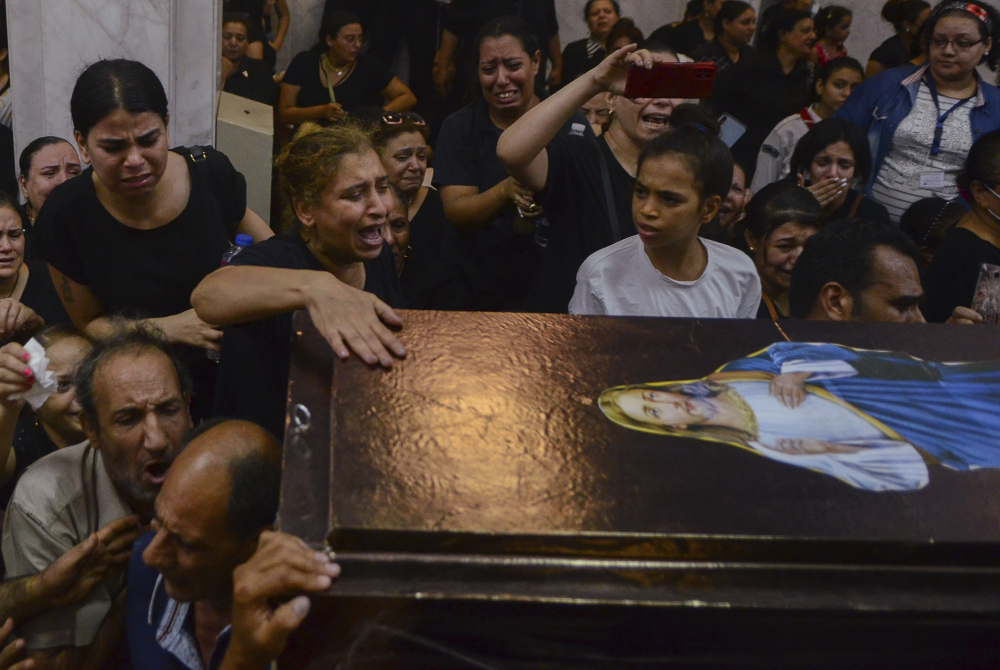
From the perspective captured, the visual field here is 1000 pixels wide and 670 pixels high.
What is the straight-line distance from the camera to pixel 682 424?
4.61ft

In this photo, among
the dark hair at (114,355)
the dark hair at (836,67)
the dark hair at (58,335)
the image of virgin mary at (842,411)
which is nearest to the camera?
the image of virgin mary at (842,411)

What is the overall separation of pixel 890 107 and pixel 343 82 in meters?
2.63

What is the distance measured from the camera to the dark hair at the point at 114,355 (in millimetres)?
2088

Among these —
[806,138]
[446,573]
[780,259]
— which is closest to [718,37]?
[806,138]

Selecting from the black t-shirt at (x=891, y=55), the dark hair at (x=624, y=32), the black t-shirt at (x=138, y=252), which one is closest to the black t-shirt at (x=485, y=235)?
the black t-shirt at (x=138, y=252)

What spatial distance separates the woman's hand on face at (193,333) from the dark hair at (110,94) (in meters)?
0.53

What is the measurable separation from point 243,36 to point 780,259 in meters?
3.13

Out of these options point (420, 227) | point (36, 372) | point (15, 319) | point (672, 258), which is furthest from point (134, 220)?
point (672, 258)

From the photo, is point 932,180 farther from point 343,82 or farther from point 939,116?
point 343,82

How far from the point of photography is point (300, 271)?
5.65ft

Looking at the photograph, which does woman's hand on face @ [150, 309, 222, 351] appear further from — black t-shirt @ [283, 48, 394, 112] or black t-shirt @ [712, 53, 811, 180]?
black t-shirt @ [712, 53, 811, 180]

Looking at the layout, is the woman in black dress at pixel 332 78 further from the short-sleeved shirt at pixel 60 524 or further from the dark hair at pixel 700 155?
the short-sleeved shirt at pixel 60 524

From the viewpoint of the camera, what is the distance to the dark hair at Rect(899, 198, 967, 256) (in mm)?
3660

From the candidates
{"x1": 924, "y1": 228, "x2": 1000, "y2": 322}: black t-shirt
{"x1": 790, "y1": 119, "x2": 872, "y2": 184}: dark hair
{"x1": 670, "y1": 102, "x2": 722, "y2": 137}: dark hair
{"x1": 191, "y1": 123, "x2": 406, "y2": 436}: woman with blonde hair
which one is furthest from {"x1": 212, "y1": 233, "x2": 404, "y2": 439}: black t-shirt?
{"x1": 790, "y1": 119, "x2": 872, "y2": 184}: dark hair
